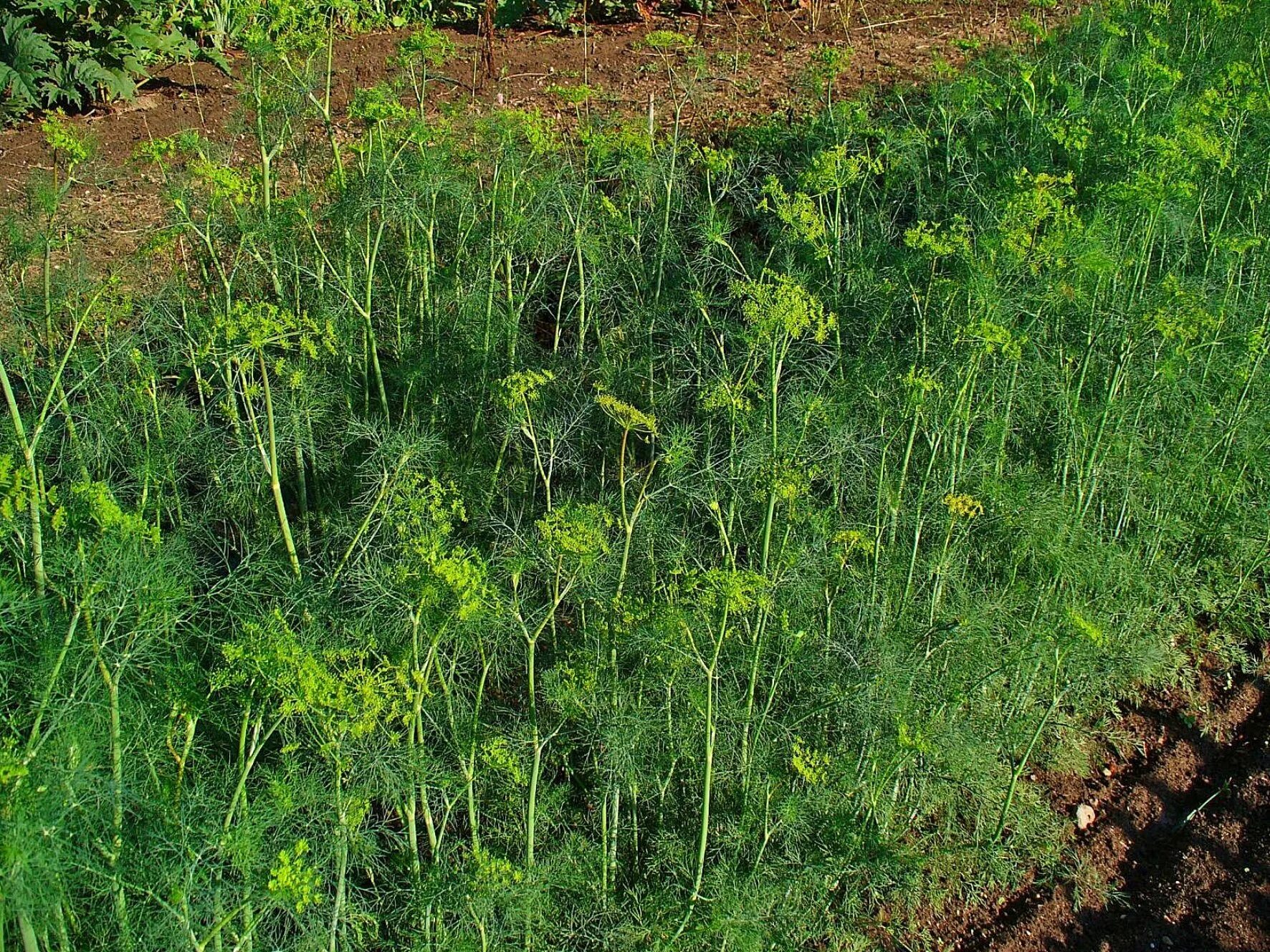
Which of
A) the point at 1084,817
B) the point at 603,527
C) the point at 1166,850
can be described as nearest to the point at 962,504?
the point at 603,527

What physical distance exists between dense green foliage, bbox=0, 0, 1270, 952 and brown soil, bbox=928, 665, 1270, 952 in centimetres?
15

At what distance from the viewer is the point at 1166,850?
157 inches

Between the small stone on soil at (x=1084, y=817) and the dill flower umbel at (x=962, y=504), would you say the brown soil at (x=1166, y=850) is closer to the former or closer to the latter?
the small stone on soil at (x=1084, y=817)

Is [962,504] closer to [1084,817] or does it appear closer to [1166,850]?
[1084,817]

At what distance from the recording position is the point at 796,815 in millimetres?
3322

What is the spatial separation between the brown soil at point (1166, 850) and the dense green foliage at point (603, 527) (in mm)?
153

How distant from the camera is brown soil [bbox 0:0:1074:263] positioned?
606 centimetres

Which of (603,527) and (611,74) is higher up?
(611,74)

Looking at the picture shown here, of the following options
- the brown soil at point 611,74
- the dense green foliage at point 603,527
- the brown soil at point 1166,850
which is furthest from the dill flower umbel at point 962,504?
the brown soil at point 611,74

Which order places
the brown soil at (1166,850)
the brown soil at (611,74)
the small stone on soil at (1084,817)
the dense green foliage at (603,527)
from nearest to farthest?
the dense green foliage at (603,527) < the brown soil at (1166,850) < the small stone on soil at (1084,817) < the brown soil at (611,74)

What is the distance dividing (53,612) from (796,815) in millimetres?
2141

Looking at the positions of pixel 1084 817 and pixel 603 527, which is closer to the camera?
pixel 603 527

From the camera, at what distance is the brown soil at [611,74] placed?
6.06 m

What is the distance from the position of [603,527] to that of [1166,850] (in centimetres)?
238
